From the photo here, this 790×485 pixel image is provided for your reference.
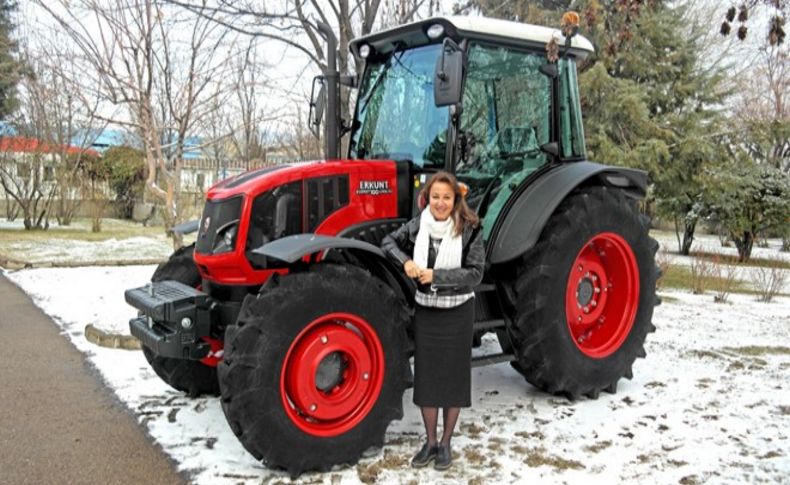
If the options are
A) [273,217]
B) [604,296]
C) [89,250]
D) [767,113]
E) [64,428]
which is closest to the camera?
[273,217]

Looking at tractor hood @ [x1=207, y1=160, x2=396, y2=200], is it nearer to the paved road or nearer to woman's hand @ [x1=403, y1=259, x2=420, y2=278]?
woman's hand @ [x1=403, y1=259, x2=420, y2=278]

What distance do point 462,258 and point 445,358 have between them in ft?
1.86

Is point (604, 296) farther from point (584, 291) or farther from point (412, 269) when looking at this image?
point (412, 269)

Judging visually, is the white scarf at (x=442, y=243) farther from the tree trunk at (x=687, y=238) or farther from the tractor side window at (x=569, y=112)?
the tree trunk at (x=687, y=238)

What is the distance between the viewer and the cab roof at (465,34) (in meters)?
4.43

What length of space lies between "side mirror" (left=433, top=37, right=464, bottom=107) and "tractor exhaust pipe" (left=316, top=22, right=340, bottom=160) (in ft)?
3.93


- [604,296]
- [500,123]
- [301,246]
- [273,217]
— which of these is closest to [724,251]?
[604,296]

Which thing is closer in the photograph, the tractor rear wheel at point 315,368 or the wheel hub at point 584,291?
the tractor rear wheel at point 315,368

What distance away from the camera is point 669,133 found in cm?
1391

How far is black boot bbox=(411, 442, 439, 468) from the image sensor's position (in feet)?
12.0

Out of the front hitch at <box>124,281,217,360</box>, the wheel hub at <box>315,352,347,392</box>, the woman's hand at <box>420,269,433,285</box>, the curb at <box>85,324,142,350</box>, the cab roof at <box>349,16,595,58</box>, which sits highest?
the cab roof at <box>349,16,595,58</box>

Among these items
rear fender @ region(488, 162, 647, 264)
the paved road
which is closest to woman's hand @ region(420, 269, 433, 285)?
rear fender @ region(488, 162, 647, 264)

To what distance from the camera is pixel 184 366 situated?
471cm

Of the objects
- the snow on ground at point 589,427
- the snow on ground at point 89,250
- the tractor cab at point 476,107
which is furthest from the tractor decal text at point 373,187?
the snow on ground at point 89,250
